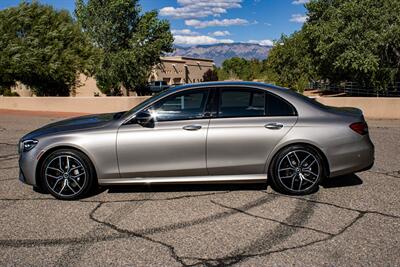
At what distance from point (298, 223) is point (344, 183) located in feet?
6.65

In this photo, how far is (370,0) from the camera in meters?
19.6

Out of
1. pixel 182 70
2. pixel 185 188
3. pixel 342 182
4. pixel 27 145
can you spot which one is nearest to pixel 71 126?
pixel 27 145

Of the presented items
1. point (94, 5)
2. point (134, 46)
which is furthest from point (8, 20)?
point (134, 46)

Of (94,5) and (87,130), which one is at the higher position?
(94,5)

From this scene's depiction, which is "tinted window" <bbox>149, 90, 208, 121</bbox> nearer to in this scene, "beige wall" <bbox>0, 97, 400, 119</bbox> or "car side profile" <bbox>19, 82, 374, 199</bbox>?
"car side profile" <bbox>19, 82, 374, 199</bbox>

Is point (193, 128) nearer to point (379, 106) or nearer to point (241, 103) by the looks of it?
point (241, 103)

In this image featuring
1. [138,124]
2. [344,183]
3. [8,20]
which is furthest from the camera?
[8,20]

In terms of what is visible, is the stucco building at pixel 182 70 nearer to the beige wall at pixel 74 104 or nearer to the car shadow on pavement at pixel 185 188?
the beige wall at pixel 74 104

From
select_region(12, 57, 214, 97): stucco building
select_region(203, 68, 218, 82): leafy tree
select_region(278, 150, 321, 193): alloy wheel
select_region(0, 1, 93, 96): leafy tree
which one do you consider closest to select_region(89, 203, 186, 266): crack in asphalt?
select_region(278, 150, 321, 193): alloy wheel

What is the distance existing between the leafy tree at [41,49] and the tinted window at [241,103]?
21474 millimetres

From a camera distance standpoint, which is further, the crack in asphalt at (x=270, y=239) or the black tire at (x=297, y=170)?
the black tire at (x=297, y=170)

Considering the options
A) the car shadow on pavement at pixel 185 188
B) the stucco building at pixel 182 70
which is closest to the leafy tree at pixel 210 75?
the stucco building at pixel 182 70

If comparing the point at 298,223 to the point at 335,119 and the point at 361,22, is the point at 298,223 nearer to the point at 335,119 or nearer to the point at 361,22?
the point at 335,119

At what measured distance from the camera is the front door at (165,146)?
5734 mm
